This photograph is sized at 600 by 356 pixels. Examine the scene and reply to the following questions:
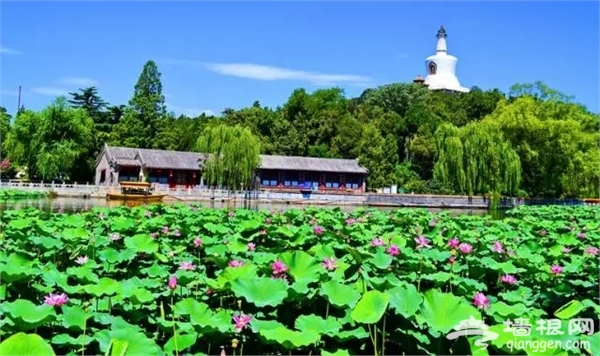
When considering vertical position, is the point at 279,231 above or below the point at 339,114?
below

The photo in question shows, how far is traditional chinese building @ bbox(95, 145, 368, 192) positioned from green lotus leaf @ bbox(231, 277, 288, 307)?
2556 cm

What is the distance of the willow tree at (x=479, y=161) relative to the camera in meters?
23.6

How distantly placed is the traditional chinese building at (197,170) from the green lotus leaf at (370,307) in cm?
2586

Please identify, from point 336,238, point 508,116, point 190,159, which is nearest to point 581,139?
point 508,116

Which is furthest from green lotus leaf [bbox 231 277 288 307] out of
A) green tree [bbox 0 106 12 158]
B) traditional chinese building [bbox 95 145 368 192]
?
green tree [bbox 0 106 12 158]

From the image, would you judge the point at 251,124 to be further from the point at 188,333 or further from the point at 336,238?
the point at 188,333

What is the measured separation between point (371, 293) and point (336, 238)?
7.86 ft

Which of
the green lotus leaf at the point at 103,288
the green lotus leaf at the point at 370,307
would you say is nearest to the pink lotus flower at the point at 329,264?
the green lotus leaf at the point at 370,307

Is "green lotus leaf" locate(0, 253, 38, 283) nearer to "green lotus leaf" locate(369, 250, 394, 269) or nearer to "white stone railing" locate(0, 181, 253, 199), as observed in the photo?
"green lotus leaf" locate(369, 250, 394, 269)

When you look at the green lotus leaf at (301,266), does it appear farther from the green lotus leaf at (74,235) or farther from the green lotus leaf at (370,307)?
the green lotus leaf at (74,235)

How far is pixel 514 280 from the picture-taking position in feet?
10.3

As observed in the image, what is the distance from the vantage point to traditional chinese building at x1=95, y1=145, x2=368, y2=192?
28359mm

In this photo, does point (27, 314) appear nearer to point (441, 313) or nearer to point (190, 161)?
point (441, 313)

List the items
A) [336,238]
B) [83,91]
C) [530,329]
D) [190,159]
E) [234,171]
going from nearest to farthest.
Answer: [530,329] < [336,238] < [234,171] < [190,159] < [83,91]
